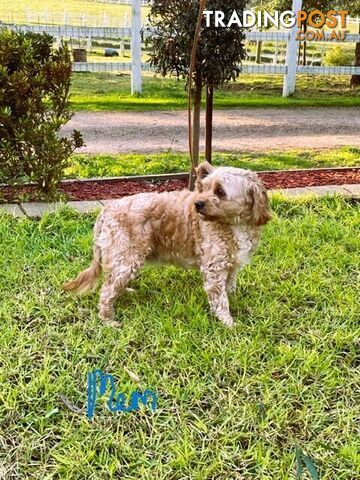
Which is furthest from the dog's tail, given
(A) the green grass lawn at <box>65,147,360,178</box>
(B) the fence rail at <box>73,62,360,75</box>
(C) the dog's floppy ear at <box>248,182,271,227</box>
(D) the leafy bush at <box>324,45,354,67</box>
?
(D) the leafy bush at <box>324,45,354,67</box>

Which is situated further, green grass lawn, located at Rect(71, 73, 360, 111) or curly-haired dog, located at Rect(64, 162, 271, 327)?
green grass lawn, located at Rect(71, 73, 360, 111)

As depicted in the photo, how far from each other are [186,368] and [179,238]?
39.8 inches

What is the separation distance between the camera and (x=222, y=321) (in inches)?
161

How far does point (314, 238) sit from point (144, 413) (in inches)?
112

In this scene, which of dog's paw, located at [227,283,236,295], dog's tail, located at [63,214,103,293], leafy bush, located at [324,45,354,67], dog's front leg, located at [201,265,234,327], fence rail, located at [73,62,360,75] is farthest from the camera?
leafy bush, located at [324,45,354,67]

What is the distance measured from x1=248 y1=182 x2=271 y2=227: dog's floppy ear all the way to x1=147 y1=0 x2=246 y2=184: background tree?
2.66m

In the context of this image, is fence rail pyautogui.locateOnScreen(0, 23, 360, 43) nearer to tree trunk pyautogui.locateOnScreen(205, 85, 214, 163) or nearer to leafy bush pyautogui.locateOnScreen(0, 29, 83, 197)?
tree trunk pyautogui.locateOnScreen(205, 85, 214, 163)

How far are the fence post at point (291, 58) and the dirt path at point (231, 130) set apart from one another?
5.10ft

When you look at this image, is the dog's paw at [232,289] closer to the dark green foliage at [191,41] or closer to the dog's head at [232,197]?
the dog's head at [232,197]

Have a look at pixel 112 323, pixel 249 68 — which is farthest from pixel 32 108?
pixel 249 68

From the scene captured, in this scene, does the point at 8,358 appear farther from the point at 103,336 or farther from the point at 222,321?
the point at 222,321

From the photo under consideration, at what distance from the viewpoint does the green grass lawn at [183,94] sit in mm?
12758

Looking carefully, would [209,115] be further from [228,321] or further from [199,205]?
[228,321]

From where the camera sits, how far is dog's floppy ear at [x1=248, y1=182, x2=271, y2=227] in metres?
3.88
